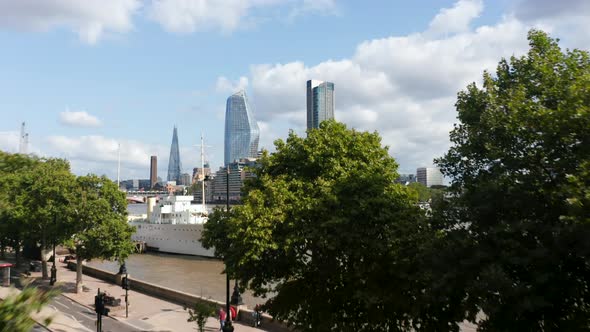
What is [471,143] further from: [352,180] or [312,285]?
[312,285]

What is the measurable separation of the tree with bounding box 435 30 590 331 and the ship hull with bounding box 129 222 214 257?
56054mm

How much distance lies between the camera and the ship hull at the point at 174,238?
224ft

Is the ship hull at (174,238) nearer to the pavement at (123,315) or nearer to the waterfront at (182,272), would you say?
the waterfront at (182,272)

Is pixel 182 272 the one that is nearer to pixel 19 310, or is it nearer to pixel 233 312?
pixel 233 312

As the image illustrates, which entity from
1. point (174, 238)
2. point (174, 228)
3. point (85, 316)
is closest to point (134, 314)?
point (85, 316)

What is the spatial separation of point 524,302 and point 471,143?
451 cm

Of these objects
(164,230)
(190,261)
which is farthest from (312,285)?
(164,230)

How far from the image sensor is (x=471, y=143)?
12320 mm

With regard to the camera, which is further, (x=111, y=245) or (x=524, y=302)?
(x=111, y=245)

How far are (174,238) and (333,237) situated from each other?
62402mm

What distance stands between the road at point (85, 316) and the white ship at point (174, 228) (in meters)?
35.4

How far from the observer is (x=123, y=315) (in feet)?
90.1

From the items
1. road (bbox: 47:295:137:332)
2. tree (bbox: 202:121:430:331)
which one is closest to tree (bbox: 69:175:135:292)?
road (bbox: 47:295:137:332)

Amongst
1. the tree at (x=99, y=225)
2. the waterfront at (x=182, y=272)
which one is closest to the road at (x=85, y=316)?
the tree at (x=99, y=225)
